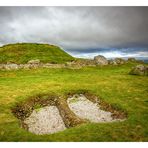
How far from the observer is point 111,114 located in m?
21.0

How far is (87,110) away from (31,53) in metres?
43.7

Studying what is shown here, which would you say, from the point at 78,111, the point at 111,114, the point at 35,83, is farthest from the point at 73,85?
the point at 111,114

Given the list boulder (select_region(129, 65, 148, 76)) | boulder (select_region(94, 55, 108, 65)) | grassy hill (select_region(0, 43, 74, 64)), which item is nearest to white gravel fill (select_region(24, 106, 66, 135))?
boulder (select_region(129, 65, 148, 76))

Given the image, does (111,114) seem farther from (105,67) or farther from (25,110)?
(105,67)

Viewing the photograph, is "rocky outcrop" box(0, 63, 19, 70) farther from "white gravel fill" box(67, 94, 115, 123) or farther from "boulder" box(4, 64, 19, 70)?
"white gravel fill" box(67, 94, 115, 123)

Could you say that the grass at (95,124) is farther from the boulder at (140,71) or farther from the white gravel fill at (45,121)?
the boulder at (140,71)

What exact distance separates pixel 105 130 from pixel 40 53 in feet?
168

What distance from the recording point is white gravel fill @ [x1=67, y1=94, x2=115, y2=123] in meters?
20.3

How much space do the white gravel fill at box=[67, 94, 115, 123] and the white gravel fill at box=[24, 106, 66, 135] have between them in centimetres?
221

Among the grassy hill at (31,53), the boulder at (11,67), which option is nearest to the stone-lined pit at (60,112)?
the boulder at (11,67)

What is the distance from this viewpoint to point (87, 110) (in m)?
23.2

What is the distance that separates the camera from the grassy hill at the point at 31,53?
57.6 m

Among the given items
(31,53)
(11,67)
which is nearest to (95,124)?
(11,67)

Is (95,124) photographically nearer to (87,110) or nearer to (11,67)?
(87,110)
